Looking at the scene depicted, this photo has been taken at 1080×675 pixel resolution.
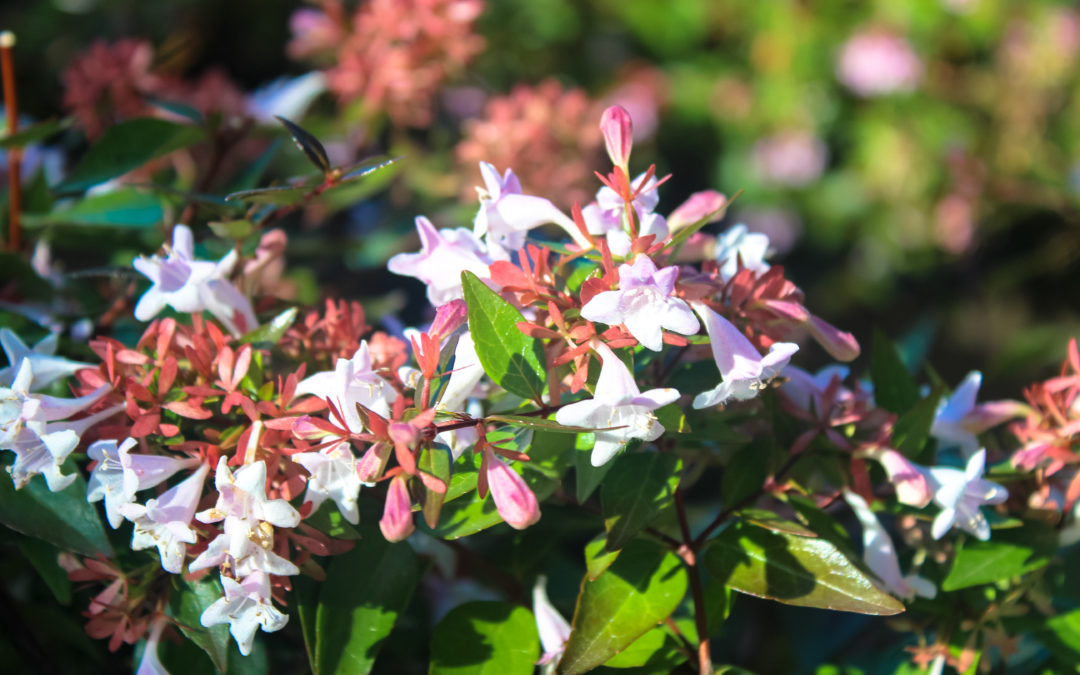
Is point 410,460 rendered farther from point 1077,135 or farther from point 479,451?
point 1077,135

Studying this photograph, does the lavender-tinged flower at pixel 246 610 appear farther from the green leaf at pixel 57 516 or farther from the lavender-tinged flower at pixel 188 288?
the lavender-tinged flower at pixel 188 288

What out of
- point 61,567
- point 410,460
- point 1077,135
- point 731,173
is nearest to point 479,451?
point 410,460

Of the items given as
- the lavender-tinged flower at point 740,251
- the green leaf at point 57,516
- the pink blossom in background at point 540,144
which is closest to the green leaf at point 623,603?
the lavender-tinged flower at point 740,251

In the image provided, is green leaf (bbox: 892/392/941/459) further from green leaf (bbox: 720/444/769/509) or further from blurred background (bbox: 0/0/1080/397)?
blurred background (bbox: 0/0/1080/397)

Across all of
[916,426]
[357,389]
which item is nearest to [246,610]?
[357,389]

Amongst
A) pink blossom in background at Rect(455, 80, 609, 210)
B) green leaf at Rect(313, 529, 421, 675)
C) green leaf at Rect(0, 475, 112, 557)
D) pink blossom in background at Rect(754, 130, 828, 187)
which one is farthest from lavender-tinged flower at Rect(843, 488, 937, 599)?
pink blossom in background at Rect(754, 130, 828, 187)

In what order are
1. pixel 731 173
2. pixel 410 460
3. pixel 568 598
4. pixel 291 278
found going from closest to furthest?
pixel 410 460
pixel 568 598
pixel 291 278
pixel 731 173
